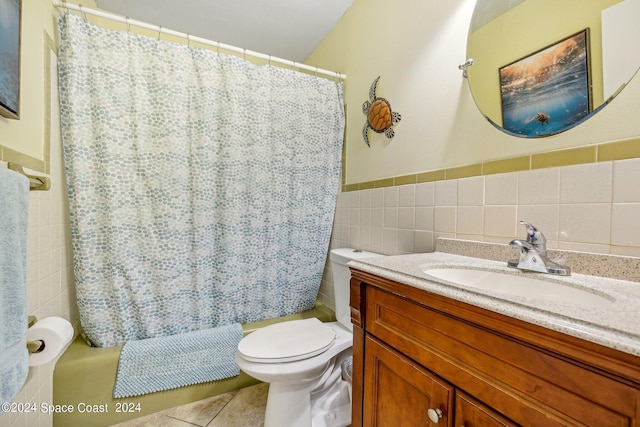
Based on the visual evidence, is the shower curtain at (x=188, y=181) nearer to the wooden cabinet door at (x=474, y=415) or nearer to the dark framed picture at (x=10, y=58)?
the dark framed picture at (x=10, y=58)

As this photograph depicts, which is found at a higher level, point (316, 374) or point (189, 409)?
point (316, 374)

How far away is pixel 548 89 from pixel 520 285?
1.99 ft

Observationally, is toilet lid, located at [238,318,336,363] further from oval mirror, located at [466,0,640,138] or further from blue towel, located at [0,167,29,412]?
oval mirror, located at [466,0,640,138]

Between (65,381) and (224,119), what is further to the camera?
(224,119)

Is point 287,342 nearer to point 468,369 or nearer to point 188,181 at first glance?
point 468,369

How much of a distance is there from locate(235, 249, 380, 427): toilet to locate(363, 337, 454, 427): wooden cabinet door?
36 centimetres

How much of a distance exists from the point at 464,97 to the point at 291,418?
1.49m

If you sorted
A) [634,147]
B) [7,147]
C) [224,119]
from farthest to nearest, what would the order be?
1. [224,119]
2. [7,147]
3. [634,147]

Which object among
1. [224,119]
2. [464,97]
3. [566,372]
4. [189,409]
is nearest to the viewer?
[566,372]

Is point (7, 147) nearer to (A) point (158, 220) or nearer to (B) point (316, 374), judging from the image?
(A) point (158, 220)

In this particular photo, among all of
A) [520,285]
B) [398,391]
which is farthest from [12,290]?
[520,285]

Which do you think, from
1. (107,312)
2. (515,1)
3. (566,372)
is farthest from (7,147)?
(515,1)

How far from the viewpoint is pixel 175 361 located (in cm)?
134

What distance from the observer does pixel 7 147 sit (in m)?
0.85
